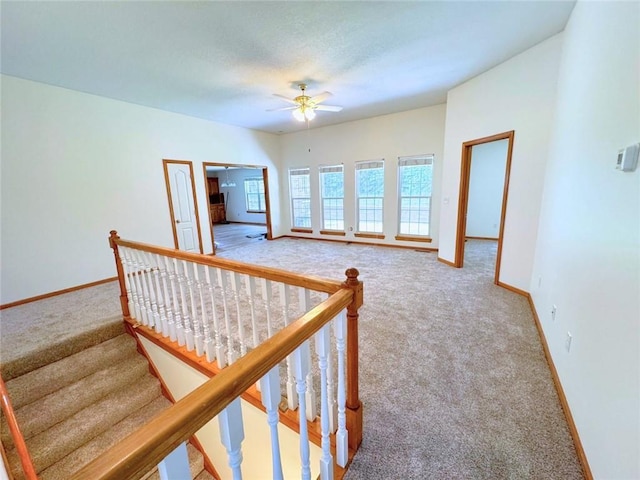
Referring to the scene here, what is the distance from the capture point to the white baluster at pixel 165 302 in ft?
7.14

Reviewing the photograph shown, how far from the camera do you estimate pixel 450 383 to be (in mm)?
1831

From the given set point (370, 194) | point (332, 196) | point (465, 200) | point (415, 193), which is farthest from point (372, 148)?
point (465, 200)

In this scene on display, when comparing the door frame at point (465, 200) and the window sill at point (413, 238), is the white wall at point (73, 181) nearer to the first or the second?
the window sill at point (413, 238)

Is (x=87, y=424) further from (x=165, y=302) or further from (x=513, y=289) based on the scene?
(x=513, y=289)

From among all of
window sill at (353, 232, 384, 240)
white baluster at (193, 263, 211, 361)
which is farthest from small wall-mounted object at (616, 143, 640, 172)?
window sill at (353, 232, 384, 240)

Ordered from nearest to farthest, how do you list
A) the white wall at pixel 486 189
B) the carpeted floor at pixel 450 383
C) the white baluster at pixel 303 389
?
the white baluster at pixel 303 389, the carpeted floor at pixel 450 383, the white wall at pixel 486 189

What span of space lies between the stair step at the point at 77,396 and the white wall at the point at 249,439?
10.7 inches

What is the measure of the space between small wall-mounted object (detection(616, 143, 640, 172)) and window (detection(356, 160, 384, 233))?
15.5 ft

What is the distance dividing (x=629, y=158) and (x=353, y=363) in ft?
4.74

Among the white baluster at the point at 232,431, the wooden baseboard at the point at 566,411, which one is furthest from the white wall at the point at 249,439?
the wooden baseboard at the point at 566,411

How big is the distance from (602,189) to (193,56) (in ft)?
11.5

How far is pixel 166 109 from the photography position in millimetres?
4535

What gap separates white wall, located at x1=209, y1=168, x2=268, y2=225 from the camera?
10.7 meters

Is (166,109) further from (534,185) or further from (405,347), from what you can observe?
(534,185)
